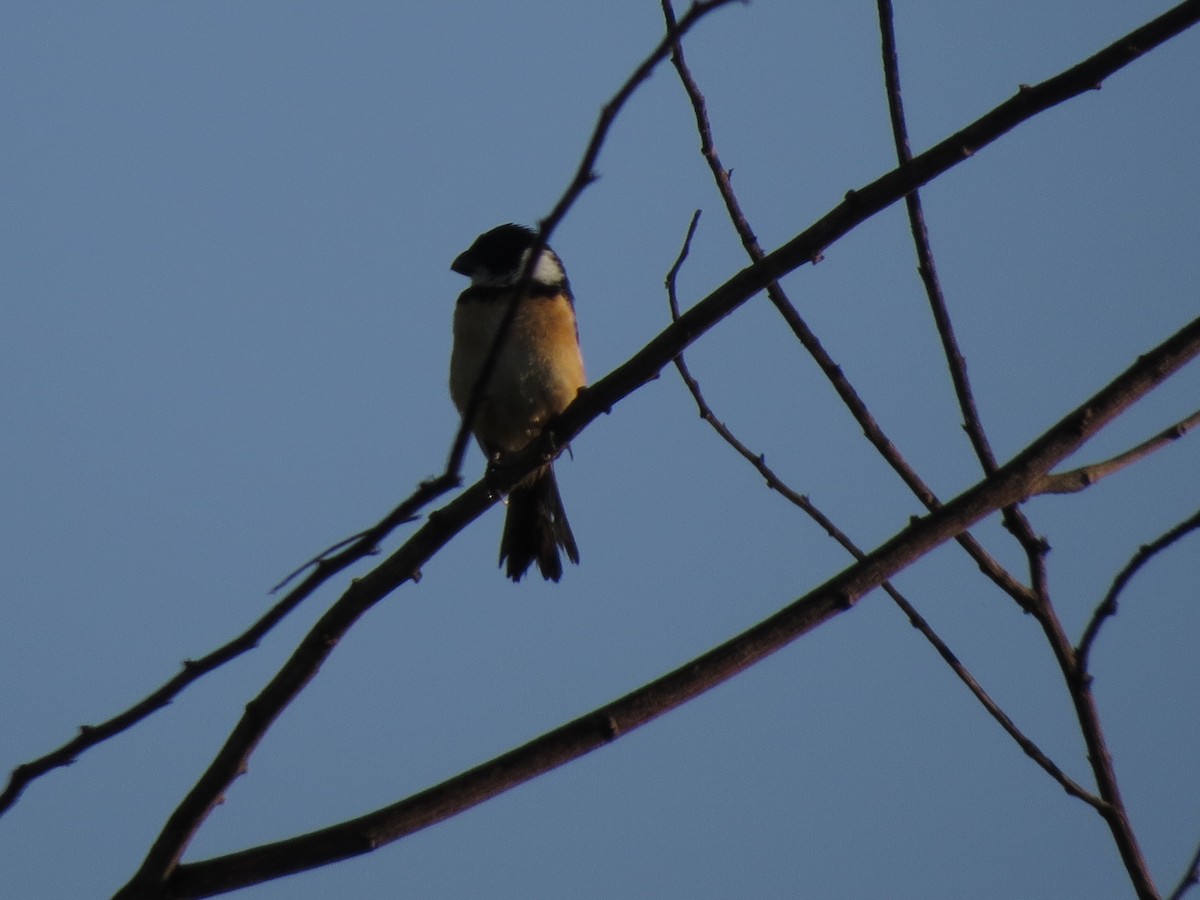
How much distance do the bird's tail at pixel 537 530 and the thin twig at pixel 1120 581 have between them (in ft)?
10.8

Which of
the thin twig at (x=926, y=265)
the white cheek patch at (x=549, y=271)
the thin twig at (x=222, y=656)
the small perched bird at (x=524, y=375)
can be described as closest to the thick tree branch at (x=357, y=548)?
the thin twig at (x=222, y=656)

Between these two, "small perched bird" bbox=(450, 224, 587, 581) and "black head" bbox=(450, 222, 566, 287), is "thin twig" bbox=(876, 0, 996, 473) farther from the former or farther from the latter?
"black head" bbox=(450, 222, 566, 287)

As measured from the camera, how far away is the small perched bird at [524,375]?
528cm

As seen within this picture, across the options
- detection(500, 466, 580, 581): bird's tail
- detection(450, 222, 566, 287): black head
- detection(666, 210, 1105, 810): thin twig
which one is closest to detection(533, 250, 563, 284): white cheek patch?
detection(450, 222, 566, 287): black head

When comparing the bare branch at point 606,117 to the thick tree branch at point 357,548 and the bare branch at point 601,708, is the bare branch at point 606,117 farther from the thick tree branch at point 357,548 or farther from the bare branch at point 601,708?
the bare branch at point 601,708

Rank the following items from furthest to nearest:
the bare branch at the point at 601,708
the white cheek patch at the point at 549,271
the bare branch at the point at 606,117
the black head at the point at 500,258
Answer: the black head at the point at 500,258, the white cheek patch at the point at 549,271, the bare branch at the point at 601,708, the bare branch at the point at 606,117

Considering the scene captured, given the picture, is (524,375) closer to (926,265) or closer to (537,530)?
(537,530)

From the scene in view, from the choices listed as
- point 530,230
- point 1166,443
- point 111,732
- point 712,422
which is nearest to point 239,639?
point 111,732

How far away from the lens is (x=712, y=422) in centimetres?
306

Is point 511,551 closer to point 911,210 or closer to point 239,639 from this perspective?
point 911,210

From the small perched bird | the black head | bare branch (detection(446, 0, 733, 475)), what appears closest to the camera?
bare branch (detection(446, 0, 733, 475))

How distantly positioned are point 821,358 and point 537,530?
10.0ft

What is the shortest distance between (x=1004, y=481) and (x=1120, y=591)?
0.36 m

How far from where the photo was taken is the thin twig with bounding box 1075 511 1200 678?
2.42m
